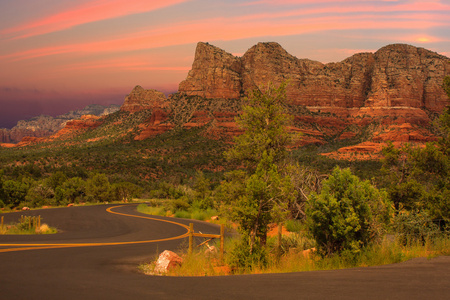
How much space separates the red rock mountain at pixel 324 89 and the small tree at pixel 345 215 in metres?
105

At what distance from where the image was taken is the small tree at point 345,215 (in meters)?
9.80

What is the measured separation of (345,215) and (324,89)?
152 m

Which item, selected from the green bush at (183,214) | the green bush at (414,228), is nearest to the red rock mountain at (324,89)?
the green bush at (183,214)

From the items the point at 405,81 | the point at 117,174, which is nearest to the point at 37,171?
the point at 117,174

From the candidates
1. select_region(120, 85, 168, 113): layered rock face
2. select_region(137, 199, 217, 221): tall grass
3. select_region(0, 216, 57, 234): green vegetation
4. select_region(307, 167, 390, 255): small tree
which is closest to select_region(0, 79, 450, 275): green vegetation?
select_region(307, 167, 390, 255): small tree

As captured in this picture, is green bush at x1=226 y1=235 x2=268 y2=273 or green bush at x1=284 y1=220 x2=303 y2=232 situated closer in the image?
green bush at x1=226 y1=235 x2=268 y2=273

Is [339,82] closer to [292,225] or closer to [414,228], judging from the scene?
[292,225]

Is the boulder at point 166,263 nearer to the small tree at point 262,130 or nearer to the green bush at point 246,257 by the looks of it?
the green bush at point 246,257

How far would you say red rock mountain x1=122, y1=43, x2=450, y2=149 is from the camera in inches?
4904

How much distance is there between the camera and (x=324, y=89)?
153 meters

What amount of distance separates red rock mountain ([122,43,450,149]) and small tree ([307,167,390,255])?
105 m

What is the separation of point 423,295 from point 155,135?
114374 millimetres

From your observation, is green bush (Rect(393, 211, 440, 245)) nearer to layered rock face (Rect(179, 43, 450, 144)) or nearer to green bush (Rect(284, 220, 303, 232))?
green bush (Rect(284, 220, 303, 232))

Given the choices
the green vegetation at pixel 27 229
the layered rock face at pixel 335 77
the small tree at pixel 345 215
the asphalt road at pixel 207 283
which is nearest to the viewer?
the asphalt road at pixel 207 283
